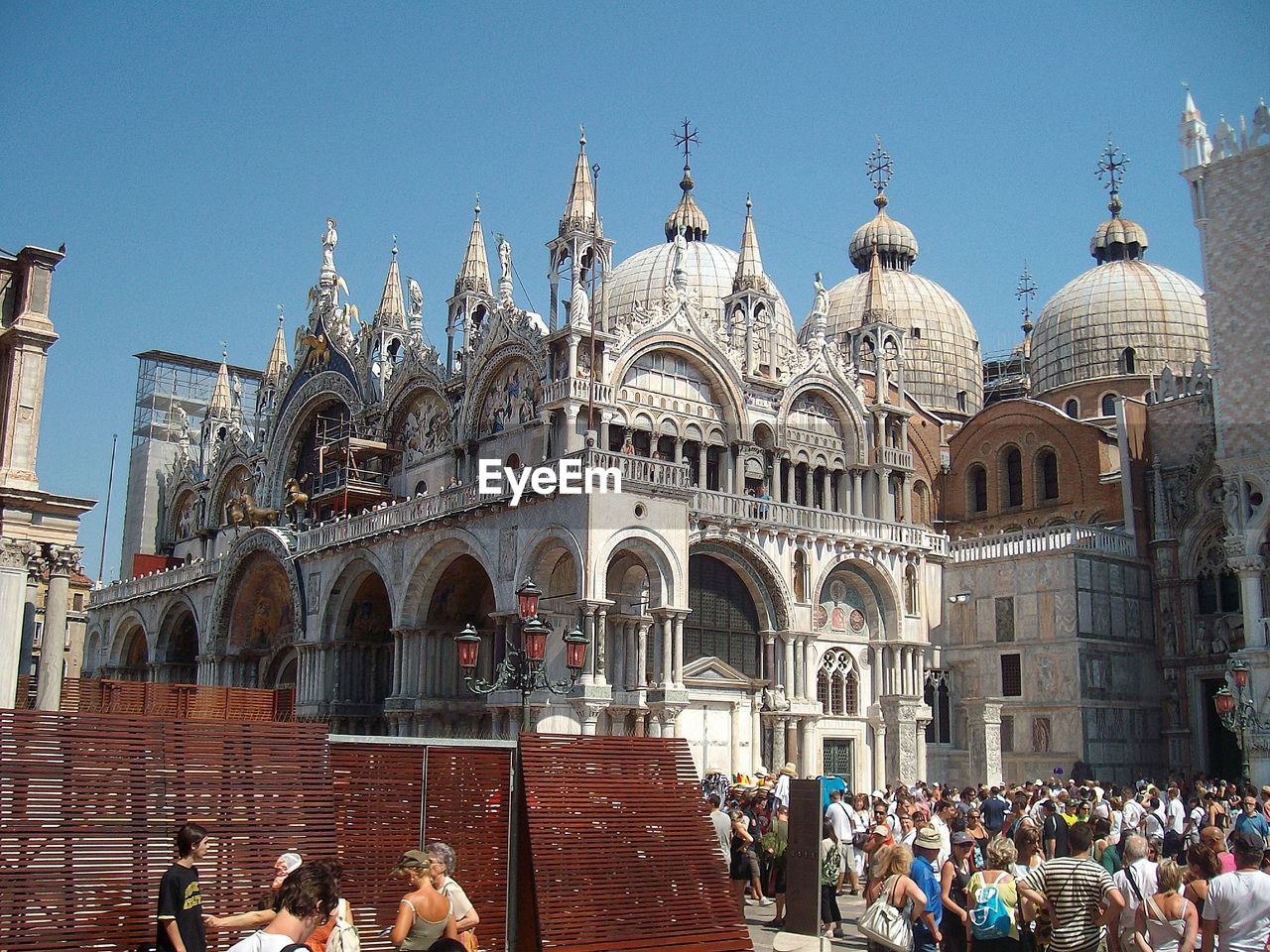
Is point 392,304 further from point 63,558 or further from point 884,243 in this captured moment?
point 884,243

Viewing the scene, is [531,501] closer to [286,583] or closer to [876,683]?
[876,683]

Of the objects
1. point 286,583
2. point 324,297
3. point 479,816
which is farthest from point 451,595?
point 479,816

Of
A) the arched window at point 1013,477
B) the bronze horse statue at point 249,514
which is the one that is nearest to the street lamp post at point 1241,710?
the arched window at point 1013,477

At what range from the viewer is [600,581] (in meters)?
26.7

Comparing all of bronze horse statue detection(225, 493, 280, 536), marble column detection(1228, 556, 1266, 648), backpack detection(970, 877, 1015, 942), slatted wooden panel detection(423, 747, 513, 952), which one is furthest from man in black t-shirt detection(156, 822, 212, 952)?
bronze horse statue detection(225, 493, 280, 536)

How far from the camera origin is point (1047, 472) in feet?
136

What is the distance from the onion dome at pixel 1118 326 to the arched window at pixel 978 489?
265 inches

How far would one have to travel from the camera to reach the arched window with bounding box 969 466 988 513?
43.4 meters

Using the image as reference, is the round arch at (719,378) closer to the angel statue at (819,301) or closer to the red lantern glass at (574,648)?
the angel statue at (819,301)

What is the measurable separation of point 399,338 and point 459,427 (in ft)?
22.9

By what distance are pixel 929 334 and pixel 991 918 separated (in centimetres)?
4677

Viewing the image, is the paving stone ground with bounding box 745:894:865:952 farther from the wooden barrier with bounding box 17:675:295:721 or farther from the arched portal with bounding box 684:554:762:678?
the wooden barrier with bounding box 17:675:295:721

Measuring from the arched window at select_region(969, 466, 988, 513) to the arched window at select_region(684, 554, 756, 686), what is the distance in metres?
14.3

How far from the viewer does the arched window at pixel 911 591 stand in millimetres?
34656
